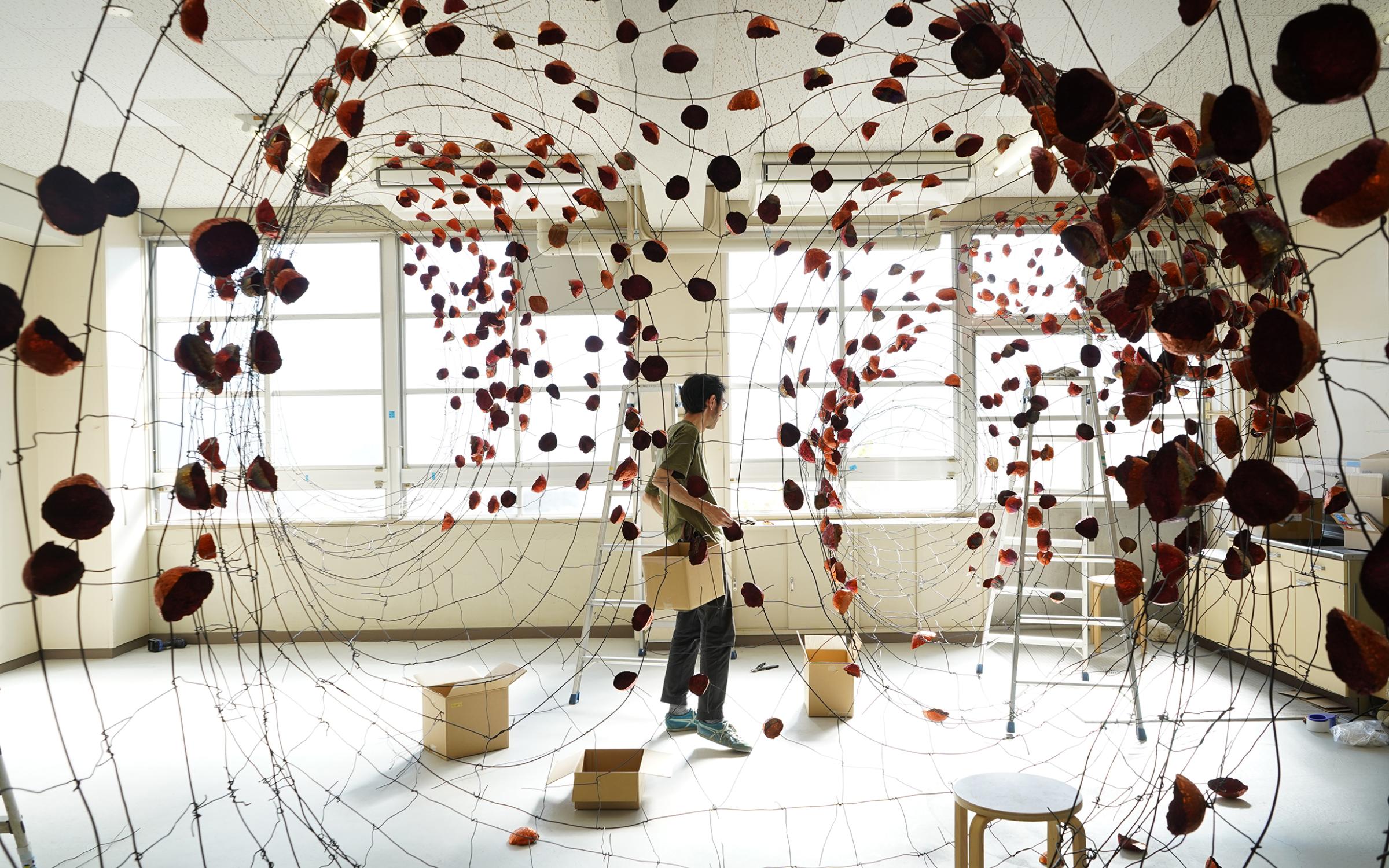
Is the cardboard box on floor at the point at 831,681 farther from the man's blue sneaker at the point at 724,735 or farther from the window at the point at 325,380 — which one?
the window at the point at 325,380

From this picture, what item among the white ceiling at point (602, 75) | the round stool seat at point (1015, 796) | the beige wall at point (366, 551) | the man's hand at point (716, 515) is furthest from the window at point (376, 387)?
the round stool seat at point (1015, 796)

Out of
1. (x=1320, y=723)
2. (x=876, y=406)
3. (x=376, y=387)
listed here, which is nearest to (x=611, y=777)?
(x=1320, y=723)

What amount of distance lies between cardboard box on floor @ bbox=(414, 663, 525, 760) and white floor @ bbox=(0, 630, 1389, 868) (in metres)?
0.08

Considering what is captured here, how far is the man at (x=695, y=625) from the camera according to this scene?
10.3ft

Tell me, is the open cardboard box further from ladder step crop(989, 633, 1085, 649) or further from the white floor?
ladder step crop(989, 633, 1085, 649)

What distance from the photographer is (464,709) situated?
11.6 feet

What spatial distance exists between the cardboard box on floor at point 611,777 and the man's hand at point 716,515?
1221mm

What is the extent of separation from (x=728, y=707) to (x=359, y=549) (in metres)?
2.90

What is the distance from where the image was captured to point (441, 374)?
9.36ft

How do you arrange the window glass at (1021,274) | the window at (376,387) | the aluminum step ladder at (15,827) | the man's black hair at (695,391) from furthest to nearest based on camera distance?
the window at (376,387) < the window glass at (1021,274) < the man's black hair at (695,391) < the aluminum step ladder at (15,827)

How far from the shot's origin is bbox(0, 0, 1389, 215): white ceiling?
9.59ft

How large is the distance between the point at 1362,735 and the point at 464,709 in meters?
3.97

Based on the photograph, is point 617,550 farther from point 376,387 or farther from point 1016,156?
point 1016,156

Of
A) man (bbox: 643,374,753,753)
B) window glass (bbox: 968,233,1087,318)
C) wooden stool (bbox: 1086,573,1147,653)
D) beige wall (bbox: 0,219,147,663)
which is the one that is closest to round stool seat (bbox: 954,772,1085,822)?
man (bbox: 643,374,753,753)
